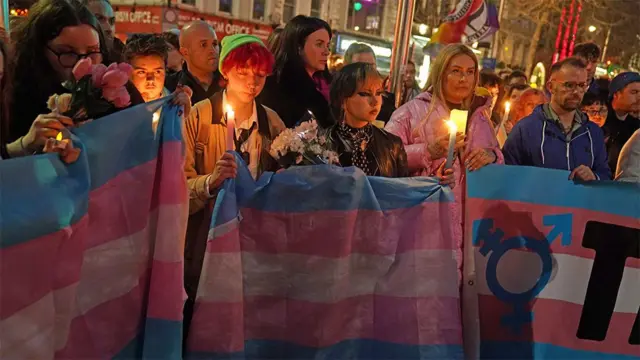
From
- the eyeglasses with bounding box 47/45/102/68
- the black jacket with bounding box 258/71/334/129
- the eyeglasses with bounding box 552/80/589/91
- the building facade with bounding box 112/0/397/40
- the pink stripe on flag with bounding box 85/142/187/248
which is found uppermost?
the building facade with bounding box 112/0/397/40

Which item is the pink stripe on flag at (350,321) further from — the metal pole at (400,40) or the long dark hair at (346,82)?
the metal pole at (400,40)

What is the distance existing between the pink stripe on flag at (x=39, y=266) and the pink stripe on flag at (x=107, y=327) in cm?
21

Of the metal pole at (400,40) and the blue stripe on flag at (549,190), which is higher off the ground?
the metal pole at (400,40)

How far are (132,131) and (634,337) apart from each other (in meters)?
2.84

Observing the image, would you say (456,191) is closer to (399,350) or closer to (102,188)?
(399,350)

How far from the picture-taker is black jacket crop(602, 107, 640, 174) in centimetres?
460

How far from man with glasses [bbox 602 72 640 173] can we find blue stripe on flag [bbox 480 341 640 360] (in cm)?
230

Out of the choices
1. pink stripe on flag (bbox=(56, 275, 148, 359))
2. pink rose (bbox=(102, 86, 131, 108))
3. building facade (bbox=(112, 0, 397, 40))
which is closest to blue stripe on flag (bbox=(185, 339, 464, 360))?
pink stripe on flag (bbox=(56, 275, 148, 359))

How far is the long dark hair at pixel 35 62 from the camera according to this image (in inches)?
85.7

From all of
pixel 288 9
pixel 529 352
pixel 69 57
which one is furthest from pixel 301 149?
pixel 288 9

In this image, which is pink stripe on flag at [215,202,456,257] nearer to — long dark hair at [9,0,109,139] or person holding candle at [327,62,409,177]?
person holding candle at [327,62,409,177]

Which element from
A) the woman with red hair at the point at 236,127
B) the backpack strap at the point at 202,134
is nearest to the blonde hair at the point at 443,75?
the woman with red hair at the point at 236,127

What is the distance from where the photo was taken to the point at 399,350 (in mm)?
2582

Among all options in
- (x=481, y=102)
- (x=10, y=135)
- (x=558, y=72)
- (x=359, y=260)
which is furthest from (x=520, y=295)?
(x=10, y=135)
